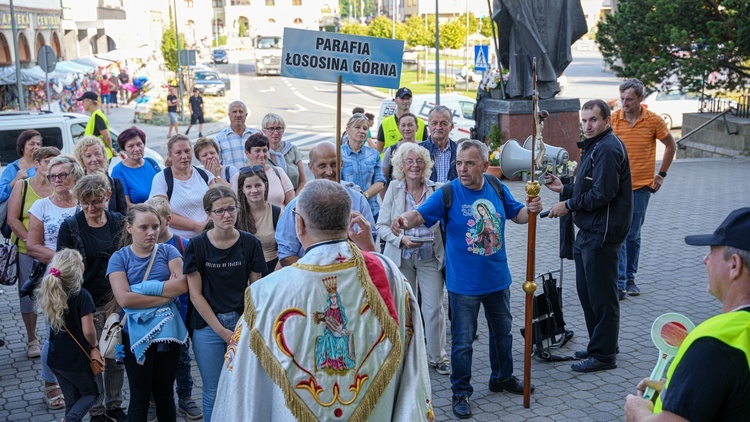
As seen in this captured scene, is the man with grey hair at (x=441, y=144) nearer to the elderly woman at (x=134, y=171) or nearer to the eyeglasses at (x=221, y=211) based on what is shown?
the elderly woman at (x=134, y=171)

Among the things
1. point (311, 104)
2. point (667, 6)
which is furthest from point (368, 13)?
point (667, 6)

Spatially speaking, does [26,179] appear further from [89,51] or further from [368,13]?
[368,13]

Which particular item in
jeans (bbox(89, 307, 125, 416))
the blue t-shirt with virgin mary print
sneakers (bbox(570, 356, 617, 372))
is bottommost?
sneakers (bbox(570, 356, 617, 372))

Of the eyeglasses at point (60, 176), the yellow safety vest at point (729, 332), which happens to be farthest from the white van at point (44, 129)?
the yellow safety vest at point (729, 332)

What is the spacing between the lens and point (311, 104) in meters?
40.0

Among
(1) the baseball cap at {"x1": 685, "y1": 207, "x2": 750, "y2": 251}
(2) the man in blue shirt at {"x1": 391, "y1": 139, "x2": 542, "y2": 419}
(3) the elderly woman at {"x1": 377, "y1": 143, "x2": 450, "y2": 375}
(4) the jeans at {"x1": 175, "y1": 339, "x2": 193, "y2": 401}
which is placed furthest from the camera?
(3) the elderly woman at {"x1": 377, "y1": 143, "x2": 450, "y2": 375}

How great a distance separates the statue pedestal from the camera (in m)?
14.3

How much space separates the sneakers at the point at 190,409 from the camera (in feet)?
19.4

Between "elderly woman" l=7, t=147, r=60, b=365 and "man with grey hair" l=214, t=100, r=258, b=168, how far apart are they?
6.52ft

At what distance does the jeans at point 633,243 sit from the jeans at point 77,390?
510 cm

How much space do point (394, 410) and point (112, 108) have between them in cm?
Result: 3764

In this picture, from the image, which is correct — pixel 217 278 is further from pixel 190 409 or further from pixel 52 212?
pixel 52 212

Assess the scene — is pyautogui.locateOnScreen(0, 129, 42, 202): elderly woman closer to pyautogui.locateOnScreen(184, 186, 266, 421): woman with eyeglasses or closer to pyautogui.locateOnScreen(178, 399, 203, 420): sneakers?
pyautogui.locateOnScreen(178, 399, 203, 420): sneakers

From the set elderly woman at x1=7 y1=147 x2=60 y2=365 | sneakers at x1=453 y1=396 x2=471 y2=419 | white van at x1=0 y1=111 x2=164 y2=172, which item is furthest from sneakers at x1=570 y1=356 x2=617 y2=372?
white van at x1=0 y1=111 x2=164 y2=172
